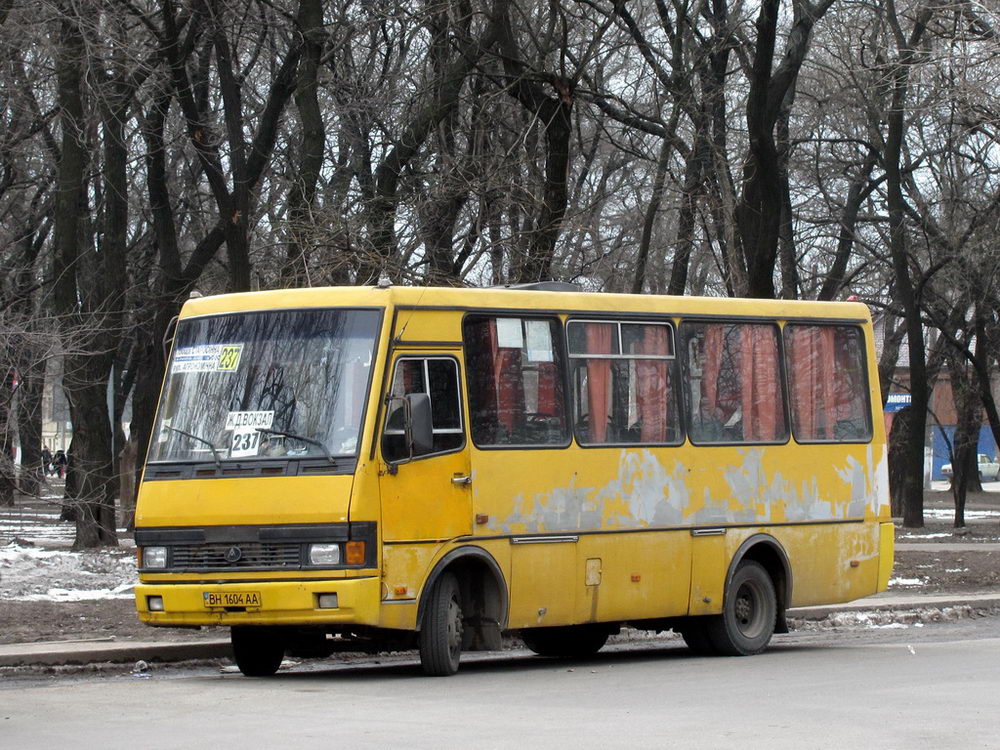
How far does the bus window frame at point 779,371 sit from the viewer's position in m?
14.6

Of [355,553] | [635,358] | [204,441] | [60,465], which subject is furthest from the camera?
[60,465]

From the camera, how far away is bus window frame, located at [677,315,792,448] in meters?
14.6

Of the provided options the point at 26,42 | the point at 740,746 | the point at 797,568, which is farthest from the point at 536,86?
the point at 740,746

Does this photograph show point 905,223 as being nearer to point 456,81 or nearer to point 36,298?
point 456,81

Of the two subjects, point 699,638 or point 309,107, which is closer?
point 699,638

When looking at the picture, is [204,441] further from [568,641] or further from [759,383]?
[759,383]

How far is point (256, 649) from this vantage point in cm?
1313

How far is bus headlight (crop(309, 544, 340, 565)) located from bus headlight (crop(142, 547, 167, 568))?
1.20 m

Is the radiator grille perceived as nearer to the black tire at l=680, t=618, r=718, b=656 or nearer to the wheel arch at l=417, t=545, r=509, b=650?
the wheel arch at l=417, t=545, r=509, b=650

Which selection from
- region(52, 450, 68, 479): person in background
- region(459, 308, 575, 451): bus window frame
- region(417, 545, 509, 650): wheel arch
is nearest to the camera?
Result: region(417, 545, 509, 650): wheel arch

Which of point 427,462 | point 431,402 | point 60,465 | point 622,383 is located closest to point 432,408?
point 431,402

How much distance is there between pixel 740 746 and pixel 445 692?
3.18 meters

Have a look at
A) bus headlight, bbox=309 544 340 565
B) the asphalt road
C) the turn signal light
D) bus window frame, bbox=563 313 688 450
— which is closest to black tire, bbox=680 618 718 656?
the asphalt road

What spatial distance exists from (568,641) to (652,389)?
2.61 metres
